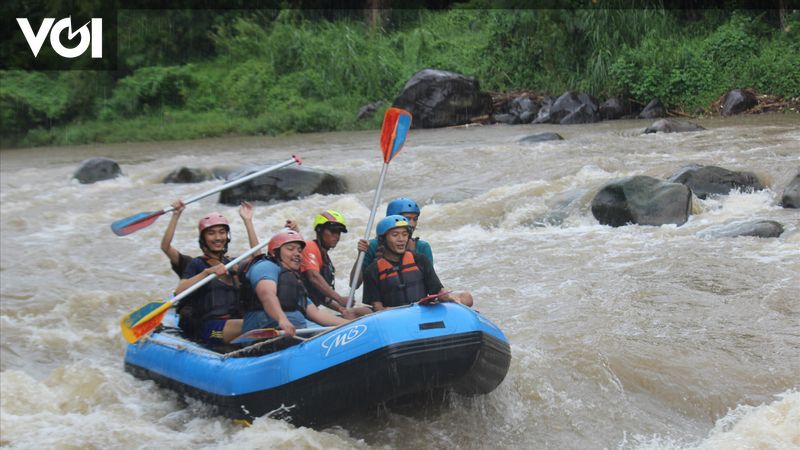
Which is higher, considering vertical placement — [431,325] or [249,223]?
[249,223]

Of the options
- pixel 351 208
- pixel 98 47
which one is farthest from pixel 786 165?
pixel 98 47

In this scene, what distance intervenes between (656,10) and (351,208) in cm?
1167

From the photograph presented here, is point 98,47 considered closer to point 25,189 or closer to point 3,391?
point 25,189

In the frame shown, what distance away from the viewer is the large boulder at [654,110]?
18.0 metres

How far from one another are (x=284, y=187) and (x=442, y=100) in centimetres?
765

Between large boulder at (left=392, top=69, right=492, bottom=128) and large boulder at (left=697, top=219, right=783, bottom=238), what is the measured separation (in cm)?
1090

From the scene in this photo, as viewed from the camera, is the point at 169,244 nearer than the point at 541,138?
Yes

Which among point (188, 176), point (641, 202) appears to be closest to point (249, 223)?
point (641, 202)

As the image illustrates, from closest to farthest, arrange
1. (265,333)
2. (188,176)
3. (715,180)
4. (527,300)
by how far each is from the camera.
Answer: (265,333) → (527,300) → (715,180) → (188,176)

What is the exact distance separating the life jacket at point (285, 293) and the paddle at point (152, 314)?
0.65ft

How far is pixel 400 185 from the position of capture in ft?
41.4

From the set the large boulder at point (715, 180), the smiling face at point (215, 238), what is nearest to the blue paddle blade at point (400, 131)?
the smiling face at point (215, 238)

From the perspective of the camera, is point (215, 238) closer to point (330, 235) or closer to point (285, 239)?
point (285, 239)

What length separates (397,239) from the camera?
17.9 ft
